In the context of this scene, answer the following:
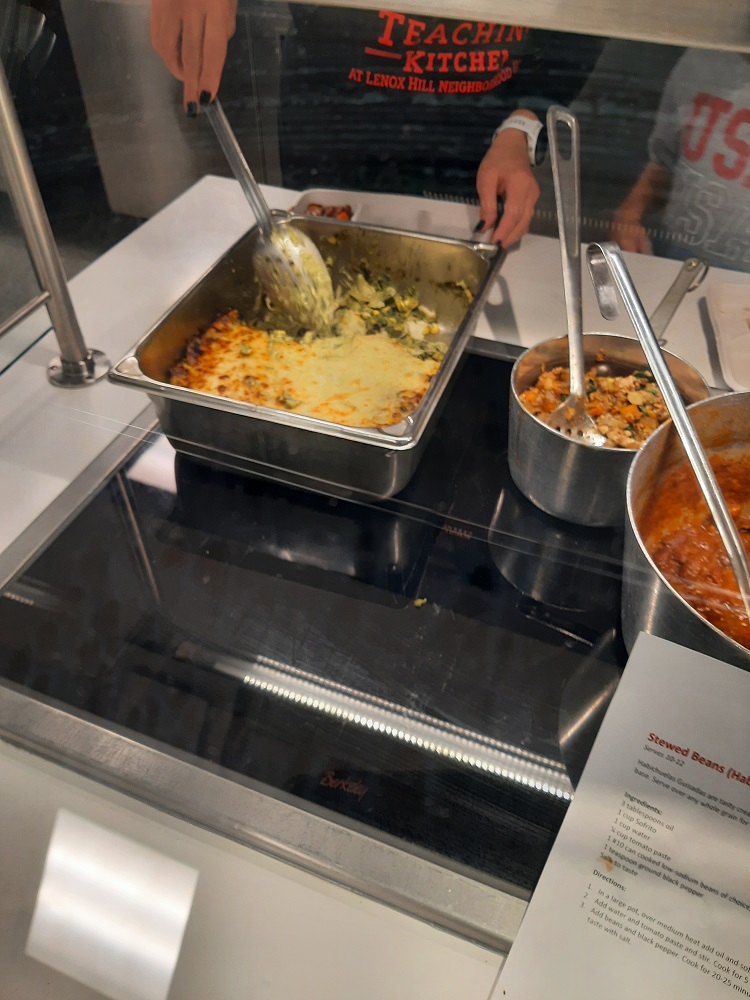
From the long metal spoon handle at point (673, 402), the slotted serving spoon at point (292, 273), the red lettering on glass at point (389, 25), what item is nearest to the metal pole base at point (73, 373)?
the slotted serving spoon at point (292, 273)

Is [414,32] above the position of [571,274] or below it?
above

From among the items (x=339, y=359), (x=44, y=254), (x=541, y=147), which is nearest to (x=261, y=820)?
(x=339, y=359)

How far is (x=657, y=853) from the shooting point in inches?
15.0

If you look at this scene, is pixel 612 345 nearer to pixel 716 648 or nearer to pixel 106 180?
pixel 716 648

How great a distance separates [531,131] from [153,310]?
549mm

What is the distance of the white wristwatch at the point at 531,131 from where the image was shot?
75 cm

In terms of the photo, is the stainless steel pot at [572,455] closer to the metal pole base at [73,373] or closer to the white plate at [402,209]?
the white plate at [402,209]

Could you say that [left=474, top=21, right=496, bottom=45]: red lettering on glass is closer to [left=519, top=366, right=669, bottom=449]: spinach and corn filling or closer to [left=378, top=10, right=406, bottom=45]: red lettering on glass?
[left=378, top=10, right=406, bottom=45]: red lettering on glass

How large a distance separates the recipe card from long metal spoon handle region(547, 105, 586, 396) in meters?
0.36

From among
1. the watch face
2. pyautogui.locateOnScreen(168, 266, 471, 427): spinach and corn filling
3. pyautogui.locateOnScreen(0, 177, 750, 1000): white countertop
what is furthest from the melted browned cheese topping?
the watch face

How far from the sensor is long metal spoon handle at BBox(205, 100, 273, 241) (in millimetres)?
734

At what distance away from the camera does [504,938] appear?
1.56 ft

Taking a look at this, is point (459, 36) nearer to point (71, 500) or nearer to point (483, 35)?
point (483, 35)

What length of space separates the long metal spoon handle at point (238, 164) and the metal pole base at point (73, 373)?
273 mm
